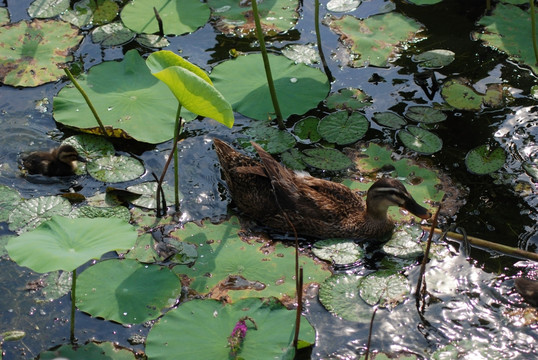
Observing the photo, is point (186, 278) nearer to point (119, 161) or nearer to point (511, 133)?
point (119, 161)

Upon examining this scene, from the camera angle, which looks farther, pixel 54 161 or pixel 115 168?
pixel 115 168

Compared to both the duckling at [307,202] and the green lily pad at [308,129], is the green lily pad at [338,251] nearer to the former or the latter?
the duckling at [307,202]

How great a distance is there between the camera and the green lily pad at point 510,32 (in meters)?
8.66

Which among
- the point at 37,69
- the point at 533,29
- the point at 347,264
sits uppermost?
the point at 533,29

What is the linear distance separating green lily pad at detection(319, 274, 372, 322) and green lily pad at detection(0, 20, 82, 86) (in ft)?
14.7

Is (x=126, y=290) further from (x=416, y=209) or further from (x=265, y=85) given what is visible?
(x=265, y=85)

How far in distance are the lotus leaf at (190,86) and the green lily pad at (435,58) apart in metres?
3.77

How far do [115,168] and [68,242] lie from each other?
6.92ft

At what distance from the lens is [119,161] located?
7.25 meters

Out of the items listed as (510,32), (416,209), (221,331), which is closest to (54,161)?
(221,331)

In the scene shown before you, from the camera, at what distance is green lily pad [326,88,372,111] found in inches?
313

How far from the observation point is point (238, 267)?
601cm

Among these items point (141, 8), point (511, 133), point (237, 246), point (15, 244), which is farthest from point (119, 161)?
point (511, 133)

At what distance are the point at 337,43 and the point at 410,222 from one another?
318 centimetres
